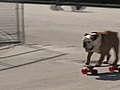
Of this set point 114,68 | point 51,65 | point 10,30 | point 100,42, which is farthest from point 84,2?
point 100,42

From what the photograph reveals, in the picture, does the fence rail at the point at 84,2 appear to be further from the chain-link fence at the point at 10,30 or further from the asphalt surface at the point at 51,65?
the asphalt surface at the point at 51,65

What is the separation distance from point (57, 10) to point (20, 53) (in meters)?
15.8

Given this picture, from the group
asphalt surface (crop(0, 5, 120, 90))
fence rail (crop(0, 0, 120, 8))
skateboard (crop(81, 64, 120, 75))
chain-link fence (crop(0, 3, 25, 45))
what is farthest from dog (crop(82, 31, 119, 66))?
fence rail (crop(0, 0, 120, 8))

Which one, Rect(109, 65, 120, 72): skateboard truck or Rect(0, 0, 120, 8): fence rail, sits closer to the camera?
Rect(109, 65, 120, 72): skateboard truck

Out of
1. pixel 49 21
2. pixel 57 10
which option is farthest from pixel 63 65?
pixel 57 10

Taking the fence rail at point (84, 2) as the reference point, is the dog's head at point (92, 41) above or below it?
above

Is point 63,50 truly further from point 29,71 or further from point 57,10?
point 57,10

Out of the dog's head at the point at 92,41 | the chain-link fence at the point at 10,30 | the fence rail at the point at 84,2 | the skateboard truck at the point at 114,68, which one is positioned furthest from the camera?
the fence rail at the point at 84,2

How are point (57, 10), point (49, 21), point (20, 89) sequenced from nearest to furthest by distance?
point (20, 89) → point (49, 21) → point (57, 10)

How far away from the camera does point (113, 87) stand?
310 inches

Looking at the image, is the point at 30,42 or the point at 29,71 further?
the point at 30,42

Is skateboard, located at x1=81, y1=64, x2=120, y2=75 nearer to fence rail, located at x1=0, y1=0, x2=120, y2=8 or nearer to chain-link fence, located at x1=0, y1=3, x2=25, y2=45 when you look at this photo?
chain-link fence, located at x1=0, y1=3, x2=25, y2=45

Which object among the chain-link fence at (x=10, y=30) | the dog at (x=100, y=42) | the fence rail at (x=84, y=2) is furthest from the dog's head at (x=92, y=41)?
the fence rail at (x=84, y=2)

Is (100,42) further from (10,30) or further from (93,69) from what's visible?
(10,30)
